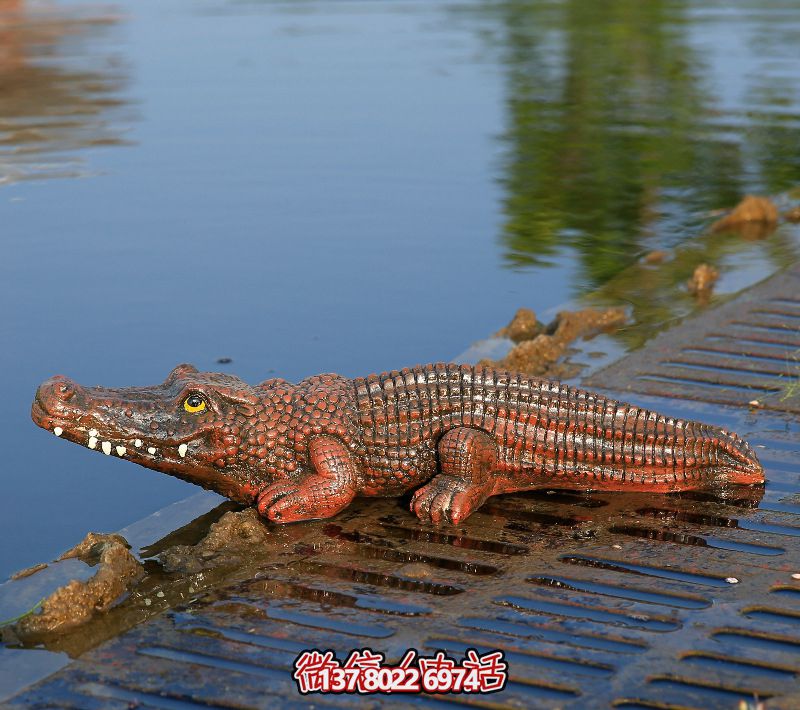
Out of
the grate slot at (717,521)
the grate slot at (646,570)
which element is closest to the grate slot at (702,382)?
the grate slot at (717,521)

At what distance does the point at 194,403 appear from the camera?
640 cm

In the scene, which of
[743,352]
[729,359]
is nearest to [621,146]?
[743,352]

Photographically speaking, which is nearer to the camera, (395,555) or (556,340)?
(395,555)

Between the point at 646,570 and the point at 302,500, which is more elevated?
A: the point at 302,500

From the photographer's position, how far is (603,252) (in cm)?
1145

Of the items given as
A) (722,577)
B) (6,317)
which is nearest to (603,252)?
(6,317)

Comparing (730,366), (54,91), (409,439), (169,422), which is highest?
(54,91)

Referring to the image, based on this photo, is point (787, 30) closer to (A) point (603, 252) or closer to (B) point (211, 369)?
(A) point (603, 252)

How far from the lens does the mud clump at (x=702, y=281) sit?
969 centimetres

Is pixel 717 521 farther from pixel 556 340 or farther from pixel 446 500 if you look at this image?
pixel 556 340

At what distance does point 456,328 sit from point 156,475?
3.01 meters

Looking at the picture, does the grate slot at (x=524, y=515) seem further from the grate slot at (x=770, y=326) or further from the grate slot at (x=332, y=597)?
the grate slot at (x=770, y=326)

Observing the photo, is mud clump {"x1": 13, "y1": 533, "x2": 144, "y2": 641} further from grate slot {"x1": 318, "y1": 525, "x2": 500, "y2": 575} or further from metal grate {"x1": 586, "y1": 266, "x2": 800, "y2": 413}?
metal grate {"x1": 586, "y1": 266, "x2": 800, "y2": 413}

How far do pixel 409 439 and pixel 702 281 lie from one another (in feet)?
13.4
